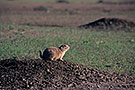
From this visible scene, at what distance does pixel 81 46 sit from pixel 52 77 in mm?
8235

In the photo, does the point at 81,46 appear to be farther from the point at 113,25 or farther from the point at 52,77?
the point at 113,25

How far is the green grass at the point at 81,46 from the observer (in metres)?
13.7

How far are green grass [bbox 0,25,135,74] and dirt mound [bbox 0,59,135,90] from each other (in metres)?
2.69

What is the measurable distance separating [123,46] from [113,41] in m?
1.67

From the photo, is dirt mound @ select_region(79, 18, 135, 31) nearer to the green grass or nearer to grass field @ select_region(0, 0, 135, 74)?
grass field @ select_region(0, 0, 135, 74)

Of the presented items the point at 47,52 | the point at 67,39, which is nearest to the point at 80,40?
the point at 67,39

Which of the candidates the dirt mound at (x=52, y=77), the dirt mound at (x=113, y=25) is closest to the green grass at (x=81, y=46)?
the dirt mound at (x=113, y=25)

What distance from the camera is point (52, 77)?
30.2 feet

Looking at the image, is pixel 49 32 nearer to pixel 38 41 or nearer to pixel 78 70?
pixel 38 41

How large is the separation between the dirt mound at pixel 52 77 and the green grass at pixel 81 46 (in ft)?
8.83

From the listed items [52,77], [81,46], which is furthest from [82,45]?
[52,77]

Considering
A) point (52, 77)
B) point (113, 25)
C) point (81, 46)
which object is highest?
point (52, 77)

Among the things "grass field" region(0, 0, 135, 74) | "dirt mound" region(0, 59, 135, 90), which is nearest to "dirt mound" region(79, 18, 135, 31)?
"grass field" region(0, 0, 135, 74)

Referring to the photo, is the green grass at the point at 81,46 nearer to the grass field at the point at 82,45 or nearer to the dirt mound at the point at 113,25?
the grass field at the point at 82,45
